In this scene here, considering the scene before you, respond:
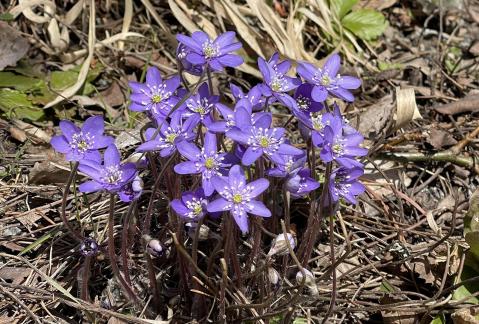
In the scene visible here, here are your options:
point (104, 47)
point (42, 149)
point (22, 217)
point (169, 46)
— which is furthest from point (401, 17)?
point (22, 217)

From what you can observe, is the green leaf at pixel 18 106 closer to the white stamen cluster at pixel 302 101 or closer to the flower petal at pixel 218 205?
the white stamen cluster at pixel 302 101

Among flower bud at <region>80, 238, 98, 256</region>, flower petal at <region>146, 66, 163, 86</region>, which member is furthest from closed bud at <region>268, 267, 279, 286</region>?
flower petal at <region>146, 66, 163, 86</region>

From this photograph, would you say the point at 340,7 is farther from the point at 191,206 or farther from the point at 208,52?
the point at 191,206

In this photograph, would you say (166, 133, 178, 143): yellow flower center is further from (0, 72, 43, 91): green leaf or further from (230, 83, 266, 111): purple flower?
(0, 72, 43, 91): green leaf

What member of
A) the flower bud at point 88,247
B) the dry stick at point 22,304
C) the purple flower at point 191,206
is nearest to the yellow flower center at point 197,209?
the purple flower at point 191,206

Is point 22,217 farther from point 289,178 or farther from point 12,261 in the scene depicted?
point 289,178

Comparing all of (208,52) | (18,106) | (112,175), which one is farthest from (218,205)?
(18,106)
